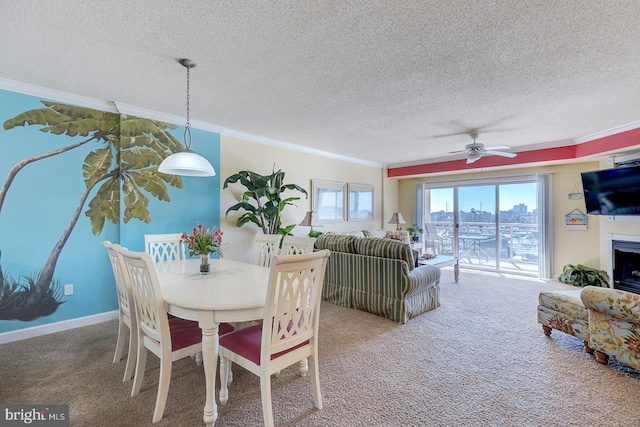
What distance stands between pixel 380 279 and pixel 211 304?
2365 millimetres

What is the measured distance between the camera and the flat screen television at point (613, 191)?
3.99 metres

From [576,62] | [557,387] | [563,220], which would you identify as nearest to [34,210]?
[557,387]

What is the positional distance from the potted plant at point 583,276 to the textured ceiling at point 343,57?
2.47 m

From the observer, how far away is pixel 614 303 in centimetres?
214

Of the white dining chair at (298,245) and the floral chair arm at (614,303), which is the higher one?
the white dining chair at (298,245)

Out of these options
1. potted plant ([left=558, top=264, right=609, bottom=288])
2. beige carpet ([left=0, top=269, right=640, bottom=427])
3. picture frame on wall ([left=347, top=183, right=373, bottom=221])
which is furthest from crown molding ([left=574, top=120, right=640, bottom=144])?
picture frame on wall ([left=347, top=183, right=373, bottom=221])

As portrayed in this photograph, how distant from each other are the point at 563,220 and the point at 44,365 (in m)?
7.67

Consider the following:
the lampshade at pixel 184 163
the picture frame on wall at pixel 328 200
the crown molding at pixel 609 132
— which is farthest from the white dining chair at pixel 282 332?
the crown molding at pixel 609 132

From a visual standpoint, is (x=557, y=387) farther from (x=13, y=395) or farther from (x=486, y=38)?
(x=13, y=395)

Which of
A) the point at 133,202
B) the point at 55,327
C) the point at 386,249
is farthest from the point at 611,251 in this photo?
the point at 55,327

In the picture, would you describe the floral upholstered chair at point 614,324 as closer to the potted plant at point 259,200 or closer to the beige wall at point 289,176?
the potted plant at point 259,200

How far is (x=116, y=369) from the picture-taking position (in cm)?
225

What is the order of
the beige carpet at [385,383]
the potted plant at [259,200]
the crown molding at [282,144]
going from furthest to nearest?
the crown molding at [282,144], the potted plant at [259,200], the beige carpet at [385,383]

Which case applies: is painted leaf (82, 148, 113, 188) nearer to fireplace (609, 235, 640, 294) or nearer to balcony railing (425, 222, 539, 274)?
balcony railing (425, 222, 539, 274)
